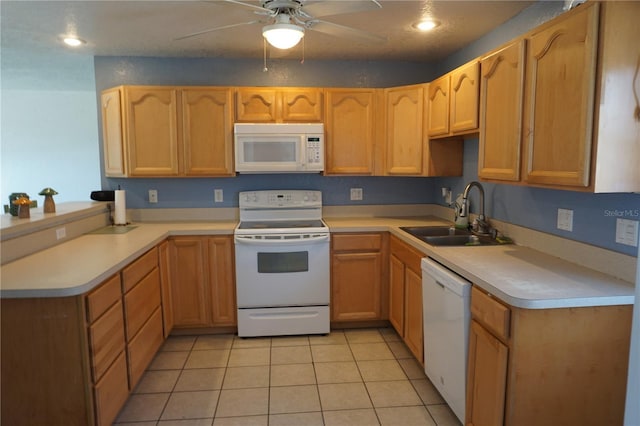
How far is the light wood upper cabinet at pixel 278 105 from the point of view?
10.9ft

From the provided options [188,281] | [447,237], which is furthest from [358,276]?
[188,281]

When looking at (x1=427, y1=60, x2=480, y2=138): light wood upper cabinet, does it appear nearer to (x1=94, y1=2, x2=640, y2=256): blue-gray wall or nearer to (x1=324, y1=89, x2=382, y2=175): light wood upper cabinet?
(x1=94, y1=2, x2=640, y2=256): blue-gray wall

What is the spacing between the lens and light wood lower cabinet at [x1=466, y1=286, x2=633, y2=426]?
5.17 ft

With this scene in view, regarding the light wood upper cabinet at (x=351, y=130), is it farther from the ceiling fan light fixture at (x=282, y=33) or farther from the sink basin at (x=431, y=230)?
the ceiling fan light fixture at (x=282, y=33)

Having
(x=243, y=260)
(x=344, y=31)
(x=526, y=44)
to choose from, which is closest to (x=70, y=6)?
(x=344, y=31)

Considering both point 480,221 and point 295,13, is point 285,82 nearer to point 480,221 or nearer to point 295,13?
point 295,13

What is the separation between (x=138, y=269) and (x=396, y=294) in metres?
1.86

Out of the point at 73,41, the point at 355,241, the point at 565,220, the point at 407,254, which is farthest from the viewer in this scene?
the point at 355,241

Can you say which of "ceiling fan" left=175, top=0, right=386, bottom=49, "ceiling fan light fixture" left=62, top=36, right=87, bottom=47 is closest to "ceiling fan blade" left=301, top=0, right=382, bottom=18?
"ceiling fan" left=175, top=0, right=386, bottom=49

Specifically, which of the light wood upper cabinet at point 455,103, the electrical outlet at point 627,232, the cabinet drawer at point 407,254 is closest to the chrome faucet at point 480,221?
the light wood upper cabinet at point 455,103

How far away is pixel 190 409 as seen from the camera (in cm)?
232

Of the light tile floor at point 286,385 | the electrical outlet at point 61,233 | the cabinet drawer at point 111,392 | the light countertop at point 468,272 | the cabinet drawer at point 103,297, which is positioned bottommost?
the light tile floor at point 286,385

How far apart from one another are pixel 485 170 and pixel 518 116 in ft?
1.38

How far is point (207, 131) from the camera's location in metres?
3.33
